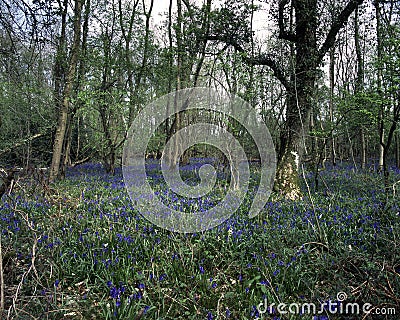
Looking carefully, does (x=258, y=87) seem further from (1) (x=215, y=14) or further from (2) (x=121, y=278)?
(2) (x=121, y=278)

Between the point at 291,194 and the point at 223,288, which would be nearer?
the point at 223,288

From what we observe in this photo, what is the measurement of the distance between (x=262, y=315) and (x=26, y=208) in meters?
5.20

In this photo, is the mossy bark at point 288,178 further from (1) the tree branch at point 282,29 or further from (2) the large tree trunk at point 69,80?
(2) the large tree trunk at point 69,80

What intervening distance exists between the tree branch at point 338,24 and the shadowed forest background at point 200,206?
1.4 inches

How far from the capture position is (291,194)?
7562 mm

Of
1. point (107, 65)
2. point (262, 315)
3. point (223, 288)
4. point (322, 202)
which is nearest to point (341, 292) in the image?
point (262, 315)

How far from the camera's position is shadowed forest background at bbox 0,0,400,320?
297 centimetres

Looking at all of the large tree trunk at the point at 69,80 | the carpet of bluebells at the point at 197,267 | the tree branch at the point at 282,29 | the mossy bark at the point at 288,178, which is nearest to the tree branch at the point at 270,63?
the tree branch at the point at 282,29

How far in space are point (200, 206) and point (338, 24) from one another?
18.2 ft

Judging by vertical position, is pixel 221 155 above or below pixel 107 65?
below

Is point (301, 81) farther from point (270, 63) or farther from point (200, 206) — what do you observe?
point (200, 206)

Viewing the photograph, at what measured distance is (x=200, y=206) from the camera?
6.27 meters

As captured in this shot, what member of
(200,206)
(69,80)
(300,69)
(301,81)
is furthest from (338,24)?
(69,80)

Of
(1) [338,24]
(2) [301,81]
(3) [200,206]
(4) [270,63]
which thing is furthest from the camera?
(4) [270,63]
